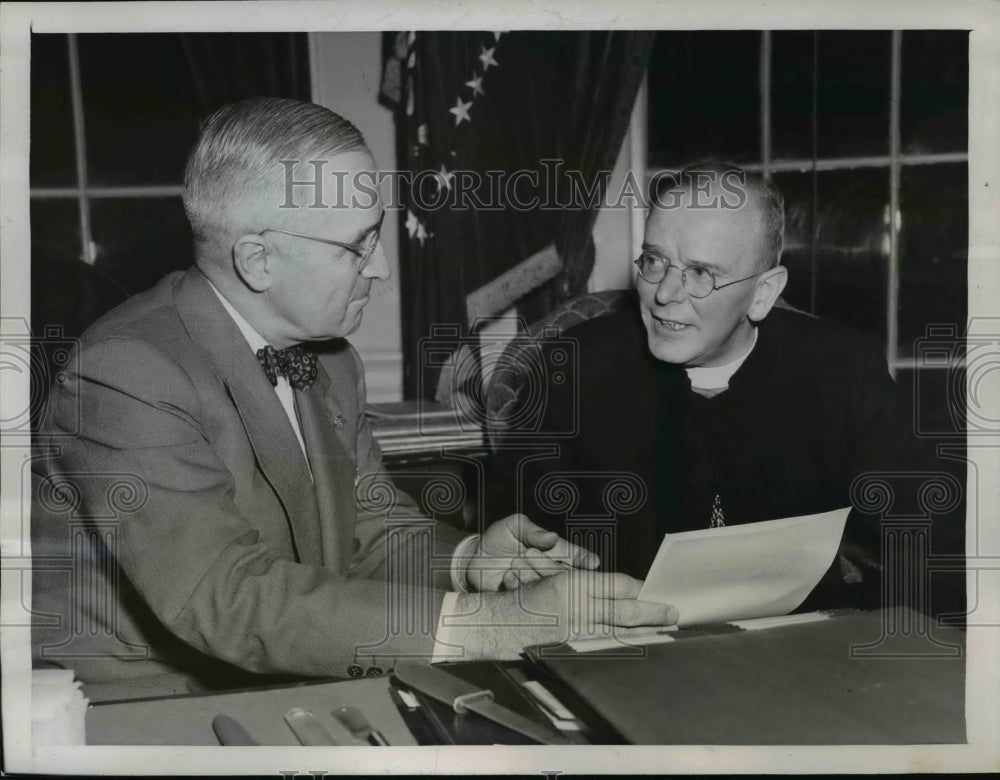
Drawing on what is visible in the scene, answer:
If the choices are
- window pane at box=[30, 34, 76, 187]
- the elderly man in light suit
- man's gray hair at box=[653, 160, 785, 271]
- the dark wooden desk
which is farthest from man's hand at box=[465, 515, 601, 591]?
window pane at box=[30, 34, 76, 187]

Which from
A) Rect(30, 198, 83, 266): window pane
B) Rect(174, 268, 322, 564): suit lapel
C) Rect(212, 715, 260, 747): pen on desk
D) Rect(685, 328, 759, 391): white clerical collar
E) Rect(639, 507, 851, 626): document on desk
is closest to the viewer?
Rect(212, 715, 260, 747): pen on desk

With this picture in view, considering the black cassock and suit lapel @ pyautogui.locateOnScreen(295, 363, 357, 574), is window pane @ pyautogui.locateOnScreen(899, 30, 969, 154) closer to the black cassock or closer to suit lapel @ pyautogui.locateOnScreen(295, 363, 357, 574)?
the black cassock

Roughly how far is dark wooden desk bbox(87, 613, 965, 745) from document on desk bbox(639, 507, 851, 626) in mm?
77

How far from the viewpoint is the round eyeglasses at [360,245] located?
1.32 meters

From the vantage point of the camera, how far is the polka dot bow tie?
139cm

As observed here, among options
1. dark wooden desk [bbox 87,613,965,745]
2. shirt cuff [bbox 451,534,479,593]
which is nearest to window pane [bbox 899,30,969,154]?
dark wooden desk [bbox 87,613,965,745]

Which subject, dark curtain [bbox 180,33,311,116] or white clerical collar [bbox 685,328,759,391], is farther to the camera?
white clerical collar [bbox 685,328,759,391]

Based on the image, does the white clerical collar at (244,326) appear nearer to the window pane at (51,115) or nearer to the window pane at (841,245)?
the window pane at (51,115)

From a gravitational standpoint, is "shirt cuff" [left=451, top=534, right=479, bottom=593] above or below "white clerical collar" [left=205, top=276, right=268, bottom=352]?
below

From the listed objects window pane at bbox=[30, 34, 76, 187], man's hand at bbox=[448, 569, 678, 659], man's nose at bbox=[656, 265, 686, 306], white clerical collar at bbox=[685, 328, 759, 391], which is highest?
window pane at bbox=[30, 34, 76, 187]

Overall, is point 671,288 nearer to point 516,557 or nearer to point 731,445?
point 731,445

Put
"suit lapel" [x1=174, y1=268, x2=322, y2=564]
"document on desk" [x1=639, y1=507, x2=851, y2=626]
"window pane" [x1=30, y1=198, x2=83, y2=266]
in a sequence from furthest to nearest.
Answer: "window pane" [x1=30, y1=198, x2=83, y2=266] < "suit lapel" [x1=174, y1=268, x2=322, y2=564] < "document on desk" [x1=639, y1=507, x2=851, y2=626]

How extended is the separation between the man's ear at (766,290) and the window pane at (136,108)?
106cm

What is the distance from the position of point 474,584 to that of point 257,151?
0.83 metres
